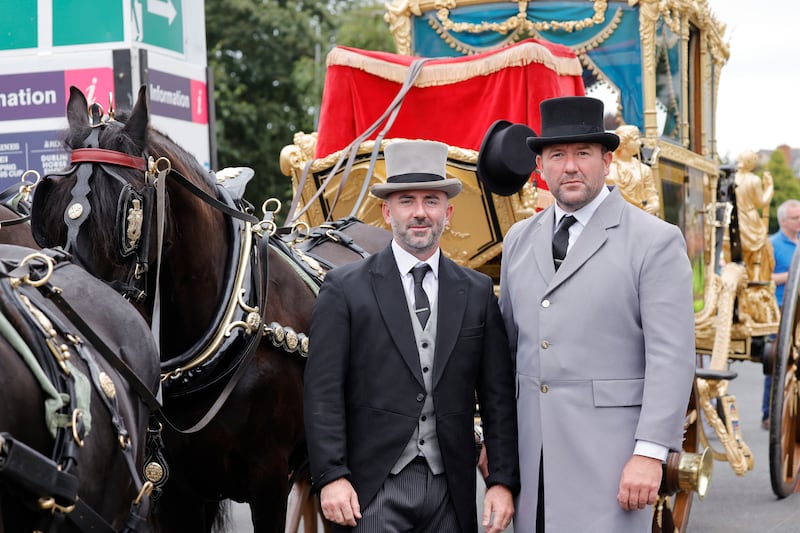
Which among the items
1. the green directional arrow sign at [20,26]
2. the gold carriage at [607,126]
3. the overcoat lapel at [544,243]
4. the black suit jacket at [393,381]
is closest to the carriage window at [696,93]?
the gold carriage at [607,126]

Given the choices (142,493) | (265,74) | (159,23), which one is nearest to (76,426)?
(142,493)

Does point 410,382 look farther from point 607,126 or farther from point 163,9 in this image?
point 607,126

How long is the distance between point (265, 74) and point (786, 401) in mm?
16054

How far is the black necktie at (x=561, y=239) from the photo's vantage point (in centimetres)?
280

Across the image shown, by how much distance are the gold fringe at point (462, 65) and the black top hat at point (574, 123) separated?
238 cm

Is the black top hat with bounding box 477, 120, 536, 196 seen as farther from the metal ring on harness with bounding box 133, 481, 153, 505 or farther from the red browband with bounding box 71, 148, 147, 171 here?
the metal ring on harness with bounding box 133, 481, 153, 505

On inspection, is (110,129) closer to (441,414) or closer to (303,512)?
(441,414)

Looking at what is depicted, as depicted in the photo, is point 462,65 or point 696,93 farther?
point 696,93

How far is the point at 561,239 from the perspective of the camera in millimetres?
2816

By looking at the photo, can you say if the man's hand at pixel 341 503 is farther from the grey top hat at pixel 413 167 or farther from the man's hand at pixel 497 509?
the grey top hat at pixel 413 167

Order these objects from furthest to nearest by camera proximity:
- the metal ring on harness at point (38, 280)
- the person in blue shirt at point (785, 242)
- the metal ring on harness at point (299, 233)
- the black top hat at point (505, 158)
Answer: the person in blue shirt at point (785, 242) < the metal ring on harness at point (299, 233) < the black top hat at point (505, 158) < the metal ring on harness at point (38, 280)

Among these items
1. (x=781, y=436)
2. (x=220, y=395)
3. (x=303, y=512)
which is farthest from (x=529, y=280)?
(x=781, y=436)

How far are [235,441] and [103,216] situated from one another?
915 mm

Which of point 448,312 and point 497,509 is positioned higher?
point 448,312
